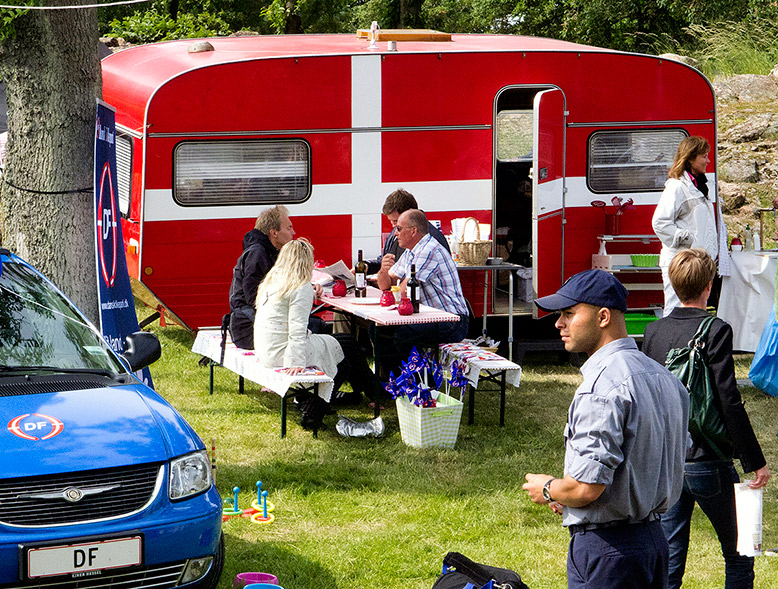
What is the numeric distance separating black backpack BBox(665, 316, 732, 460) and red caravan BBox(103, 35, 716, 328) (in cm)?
531

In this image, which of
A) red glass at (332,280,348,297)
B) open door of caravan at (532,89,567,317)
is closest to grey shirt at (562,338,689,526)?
red glass at (332,280,348,297)

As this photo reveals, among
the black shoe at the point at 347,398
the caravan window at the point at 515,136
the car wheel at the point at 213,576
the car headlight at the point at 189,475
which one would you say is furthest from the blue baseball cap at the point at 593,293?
the caravan window at the point at 515,136

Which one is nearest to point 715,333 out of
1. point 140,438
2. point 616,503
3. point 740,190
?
point 616,503

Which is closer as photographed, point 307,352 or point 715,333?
point 715,333

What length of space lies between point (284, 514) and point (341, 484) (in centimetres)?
63

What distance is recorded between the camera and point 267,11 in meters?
25.1

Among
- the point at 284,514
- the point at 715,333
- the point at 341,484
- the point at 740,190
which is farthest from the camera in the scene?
the point at 740,190

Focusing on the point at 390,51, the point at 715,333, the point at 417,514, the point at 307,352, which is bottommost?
the point at 417,514

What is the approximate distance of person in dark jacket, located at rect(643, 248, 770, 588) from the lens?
423 centimetres

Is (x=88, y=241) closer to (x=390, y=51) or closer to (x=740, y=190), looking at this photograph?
(x=390, y=51)

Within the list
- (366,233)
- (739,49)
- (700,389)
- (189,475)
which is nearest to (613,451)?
(700,389)

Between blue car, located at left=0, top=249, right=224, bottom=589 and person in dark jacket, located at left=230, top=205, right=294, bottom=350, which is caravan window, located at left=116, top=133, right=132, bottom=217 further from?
blue car, located at left=0, top=249, right=224, bottom=589

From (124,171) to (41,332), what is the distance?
4711mm

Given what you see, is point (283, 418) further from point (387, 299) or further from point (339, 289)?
point (339, 289)
